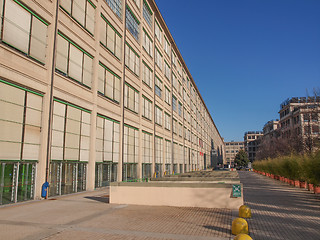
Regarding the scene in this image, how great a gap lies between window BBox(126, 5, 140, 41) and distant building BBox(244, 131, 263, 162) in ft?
488

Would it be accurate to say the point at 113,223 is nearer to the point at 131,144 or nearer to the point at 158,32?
the point at 131,144

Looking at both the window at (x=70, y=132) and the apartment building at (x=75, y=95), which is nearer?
the apartment building at (x=75, y=95)

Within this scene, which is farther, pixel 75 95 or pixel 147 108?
pixel 147 108

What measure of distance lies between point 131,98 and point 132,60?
490cm

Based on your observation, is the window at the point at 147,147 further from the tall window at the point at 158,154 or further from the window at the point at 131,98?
the window at the point at 131,98

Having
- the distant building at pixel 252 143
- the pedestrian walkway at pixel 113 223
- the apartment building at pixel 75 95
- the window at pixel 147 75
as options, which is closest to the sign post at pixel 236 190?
the pedestrian walkway at pixel 113 223

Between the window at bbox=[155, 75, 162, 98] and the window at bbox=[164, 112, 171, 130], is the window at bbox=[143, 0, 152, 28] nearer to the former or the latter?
the window at bbox=[155, 75, 162, 98]

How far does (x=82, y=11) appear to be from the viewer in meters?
22.5

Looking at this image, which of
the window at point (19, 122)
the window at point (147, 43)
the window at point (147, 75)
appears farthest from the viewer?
the window at point (147, 43)

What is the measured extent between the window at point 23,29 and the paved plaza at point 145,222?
31.2 ft

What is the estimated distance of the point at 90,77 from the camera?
2345 cm

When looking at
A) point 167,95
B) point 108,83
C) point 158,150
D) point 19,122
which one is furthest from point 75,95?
point 167,95

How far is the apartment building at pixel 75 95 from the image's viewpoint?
15.5 m

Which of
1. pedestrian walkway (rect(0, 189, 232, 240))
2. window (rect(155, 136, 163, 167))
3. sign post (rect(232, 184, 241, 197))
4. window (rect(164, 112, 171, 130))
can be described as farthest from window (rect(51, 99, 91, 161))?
window (rect(164, 112, 171, 130))
